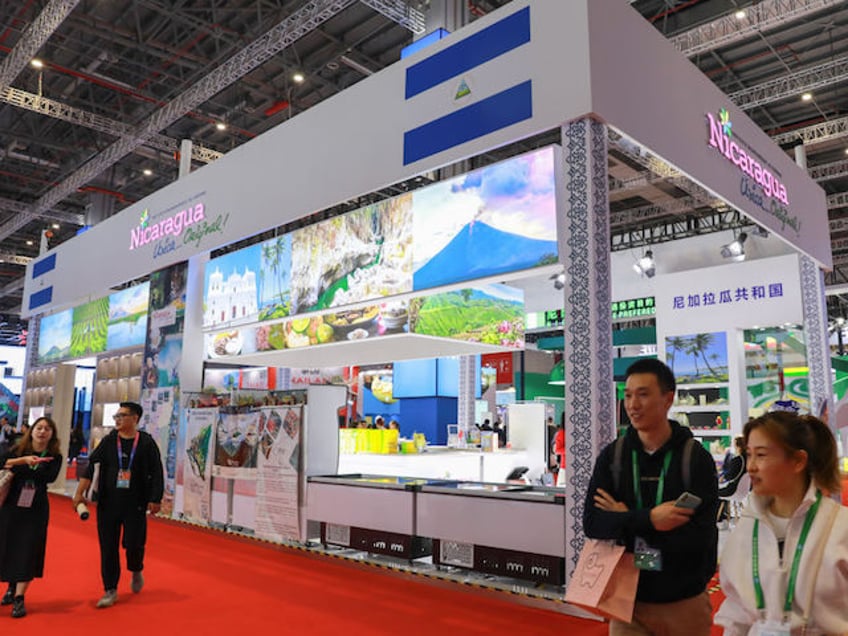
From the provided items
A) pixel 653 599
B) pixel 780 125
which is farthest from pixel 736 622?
pixel 780 125

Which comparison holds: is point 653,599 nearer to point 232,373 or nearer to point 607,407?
point 607,407

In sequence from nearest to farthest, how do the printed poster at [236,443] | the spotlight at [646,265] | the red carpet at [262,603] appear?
1. the red carpet at [262,603]
2. the printed poster at [236,443]
3. the spotlight at [646,265]

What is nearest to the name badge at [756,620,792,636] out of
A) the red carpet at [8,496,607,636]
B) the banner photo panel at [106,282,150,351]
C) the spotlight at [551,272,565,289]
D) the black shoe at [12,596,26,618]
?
the red carpet at [8,496,607,636]

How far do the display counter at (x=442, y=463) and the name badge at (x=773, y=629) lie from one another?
7.02 metres

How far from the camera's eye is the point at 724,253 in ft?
35.2

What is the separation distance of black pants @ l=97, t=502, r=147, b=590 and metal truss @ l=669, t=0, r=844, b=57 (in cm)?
725

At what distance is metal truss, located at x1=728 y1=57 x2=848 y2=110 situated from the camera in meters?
8.82

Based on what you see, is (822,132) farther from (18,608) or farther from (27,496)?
(18,608)

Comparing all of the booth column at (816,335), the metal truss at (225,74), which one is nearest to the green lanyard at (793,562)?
the metal truss at (225,74)

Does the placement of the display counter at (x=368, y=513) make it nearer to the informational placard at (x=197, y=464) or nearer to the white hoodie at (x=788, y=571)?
the informational placard at (x=197, y=464)

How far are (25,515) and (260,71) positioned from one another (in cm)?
833

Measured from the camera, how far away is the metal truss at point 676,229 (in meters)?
13.5

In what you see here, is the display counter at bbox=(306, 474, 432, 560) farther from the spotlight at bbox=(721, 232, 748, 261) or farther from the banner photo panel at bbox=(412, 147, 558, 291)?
the spotlight at bbox=(721, 232, 748, 261)

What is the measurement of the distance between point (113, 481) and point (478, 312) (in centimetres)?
536
